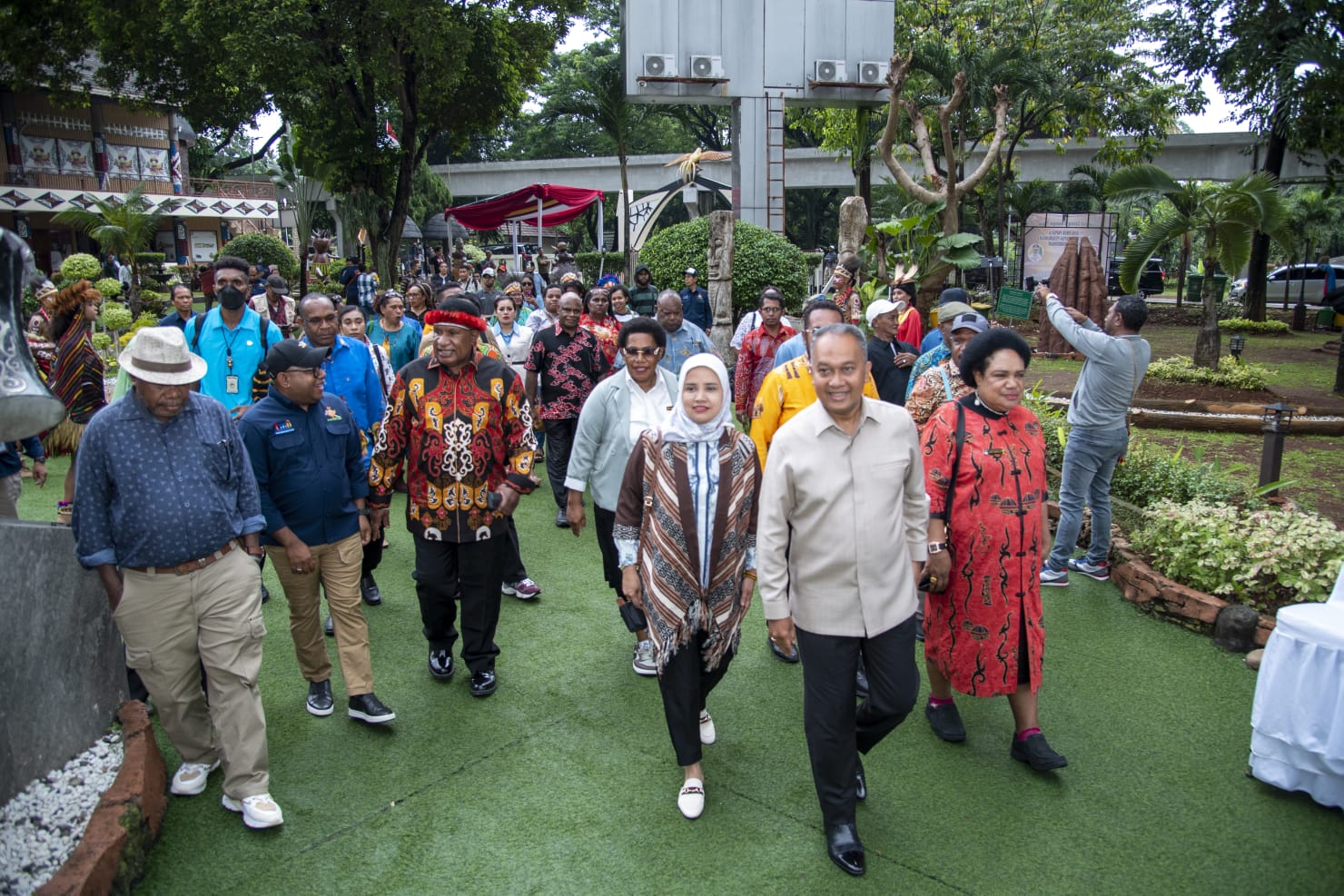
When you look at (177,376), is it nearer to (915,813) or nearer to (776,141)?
(915,813)

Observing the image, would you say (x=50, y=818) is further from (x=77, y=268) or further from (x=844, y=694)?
(x=77, y=268)

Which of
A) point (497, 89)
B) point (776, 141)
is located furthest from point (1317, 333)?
point (497, 89)

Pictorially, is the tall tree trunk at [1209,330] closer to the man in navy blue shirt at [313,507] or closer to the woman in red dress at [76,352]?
the man in navy blue shirt at [313,507]

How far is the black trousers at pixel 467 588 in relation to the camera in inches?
173

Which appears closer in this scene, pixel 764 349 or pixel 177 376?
pixel 177 376

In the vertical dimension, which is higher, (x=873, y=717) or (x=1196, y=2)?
(x=1196, y=2)

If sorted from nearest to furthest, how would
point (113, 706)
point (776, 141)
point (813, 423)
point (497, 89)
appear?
1. point (813, 423)
2. point (113, 706)
3. point (776, 141)
4. point (497, 89)

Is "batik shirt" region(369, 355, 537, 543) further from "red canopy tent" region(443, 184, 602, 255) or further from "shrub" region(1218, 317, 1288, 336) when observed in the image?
"shrub" region(1218, 317, 1288, 336)

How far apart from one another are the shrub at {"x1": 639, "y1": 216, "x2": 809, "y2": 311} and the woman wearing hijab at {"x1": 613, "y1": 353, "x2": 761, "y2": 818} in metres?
9.67

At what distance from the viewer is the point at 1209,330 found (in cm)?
1333

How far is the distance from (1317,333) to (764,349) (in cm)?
2025

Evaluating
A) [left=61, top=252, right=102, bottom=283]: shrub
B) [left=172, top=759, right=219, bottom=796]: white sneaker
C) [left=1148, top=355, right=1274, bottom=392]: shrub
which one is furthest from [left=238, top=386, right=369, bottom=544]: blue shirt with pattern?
[left=61, top=252, right=102, bottom=283]: shrub

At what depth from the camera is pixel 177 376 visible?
130 inches

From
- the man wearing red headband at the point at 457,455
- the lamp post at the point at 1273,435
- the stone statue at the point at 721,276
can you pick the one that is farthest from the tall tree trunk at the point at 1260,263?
the man wearing red headband at the point at 457,455
